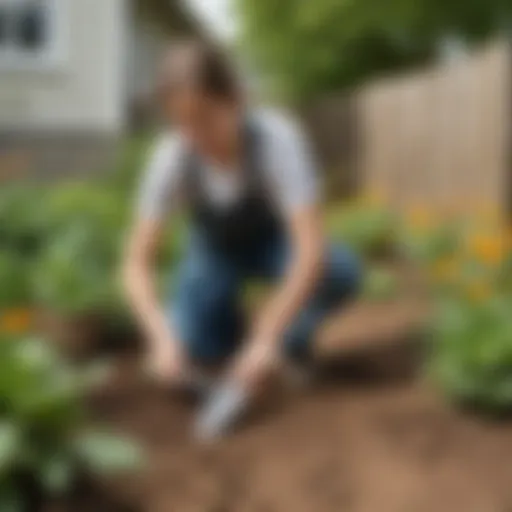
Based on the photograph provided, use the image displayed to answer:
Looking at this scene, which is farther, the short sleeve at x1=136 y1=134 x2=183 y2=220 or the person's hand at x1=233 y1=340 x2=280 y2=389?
the short sleeve at x1=136 y1=134 x2=183 y2=220

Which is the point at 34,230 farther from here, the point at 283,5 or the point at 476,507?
the point at 283,5

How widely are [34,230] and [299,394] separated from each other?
355 centimetres

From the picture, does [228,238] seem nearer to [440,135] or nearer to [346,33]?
[440,135]

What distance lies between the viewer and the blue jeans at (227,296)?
3.53 m

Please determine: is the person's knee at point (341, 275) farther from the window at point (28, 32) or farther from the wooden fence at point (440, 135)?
the window at point (28, 32)

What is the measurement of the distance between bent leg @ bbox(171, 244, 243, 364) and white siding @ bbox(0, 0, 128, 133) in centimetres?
820

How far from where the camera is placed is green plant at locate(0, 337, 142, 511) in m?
2.47

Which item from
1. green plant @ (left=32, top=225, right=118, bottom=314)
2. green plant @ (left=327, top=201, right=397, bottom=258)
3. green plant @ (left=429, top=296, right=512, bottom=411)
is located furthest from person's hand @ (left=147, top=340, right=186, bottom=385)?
green plant @ (left=327, top=201, right=397, bottom=258)

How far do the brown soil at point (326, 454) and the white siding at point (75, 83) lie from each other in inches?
326

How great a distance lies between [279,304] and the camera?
3055 mm

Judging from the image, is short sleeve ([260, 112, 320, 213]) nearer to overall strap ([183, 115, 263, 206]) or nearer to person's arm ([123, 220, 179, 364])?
overall strap ([183, 115, 263, 206])

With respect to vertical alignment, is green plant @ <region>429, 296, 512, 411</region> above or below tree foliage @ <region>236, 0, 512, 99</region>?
below

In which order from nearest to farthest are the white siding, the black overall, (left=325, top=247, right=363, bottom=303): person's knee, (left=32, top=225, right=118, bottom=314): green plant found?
the black overall
(left=325, top=247, right=363, bottom=303): person's knee
(left=32, top=225, right=118, bottom=314): green plant
the white siding

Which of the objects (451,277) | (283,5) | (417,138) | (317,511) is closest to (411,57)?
(283,5)
